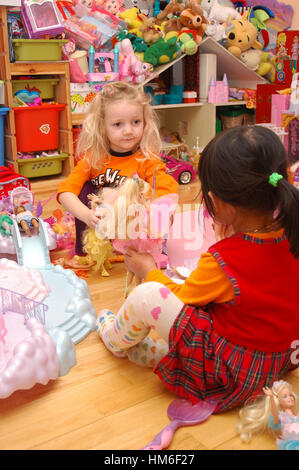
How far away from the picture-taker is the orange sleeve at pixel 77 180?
1.54 metres

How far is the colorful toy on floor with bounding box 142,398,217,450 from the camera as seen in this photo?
0.81 m

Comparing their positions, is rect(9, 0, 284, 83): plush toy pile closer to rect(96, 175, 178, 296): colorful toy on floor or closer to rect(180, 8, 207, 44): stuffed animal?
rect(180, 8, 207, 44): stuffed animal

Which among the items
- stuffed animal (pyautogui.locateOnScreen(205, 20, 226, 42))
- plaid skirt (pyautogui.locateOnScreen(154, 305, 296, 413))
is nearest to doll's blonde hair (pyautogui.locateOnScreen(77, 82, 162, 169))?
plaid skirt (pyautogui.locateOnScreen(154, 305, 296, 413))

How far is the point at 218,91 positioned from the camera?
2854 millimetres

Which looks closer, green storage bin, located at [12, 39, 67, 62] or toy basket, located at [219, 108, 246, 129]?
green storage bin, located at [12, 39, 67, 62]

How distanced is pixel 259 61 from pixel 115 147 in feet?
5.89

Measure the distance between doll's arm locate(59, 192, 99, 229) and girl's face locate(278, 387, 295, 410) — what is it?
700 millimetres

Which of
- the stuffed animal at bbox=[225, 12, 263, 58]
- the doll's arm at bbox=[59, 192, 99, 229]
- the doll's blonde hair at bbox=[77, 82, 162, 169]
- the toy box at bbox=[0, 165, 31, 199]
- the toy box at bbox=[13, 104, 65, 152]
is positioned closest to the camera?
the doll's arm at bbox=[59, 192, 99, 229]

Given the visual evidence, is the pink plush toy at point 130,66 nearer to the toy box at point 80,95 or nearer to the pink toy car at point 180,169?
the toy box at point 80,95

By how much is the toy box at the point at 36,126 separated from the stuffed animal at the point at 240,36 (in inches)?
43.0

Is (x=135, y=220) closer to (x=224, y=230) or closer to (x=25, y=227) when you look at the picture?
(x=224, y=230)

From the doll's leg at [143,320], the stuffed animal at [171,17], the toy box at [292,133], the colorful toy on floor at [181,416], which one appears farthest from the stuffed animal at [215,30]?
the colorful toy on floor at [181,416]

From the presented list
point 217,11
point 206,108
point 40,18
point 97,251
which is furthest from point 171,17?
point 97,251

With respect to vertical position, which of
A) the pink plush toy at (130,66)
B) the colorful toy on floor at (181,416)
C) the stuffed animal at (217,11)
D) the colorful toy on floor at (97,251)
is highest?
the stuffed animal at (217,11)
